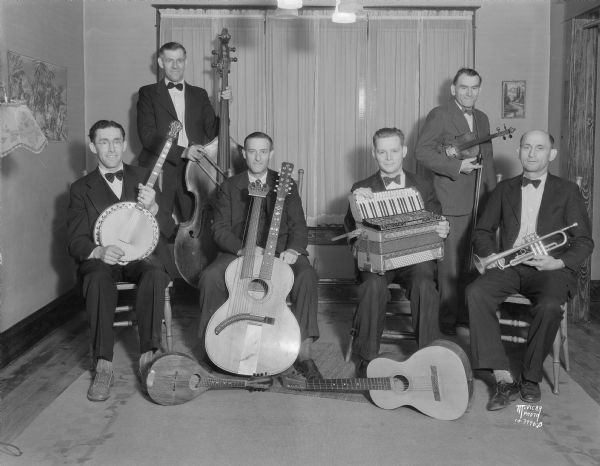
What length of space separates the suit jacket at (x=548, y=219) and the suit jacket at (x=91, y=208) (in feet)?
5.98

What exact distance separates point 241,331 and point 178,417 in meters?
0.54

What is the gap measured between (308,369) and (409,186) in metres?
1.24

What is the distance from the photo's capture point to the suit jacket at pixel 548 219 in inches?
159

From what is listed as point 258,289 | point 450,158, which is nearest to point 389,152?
point 450,158

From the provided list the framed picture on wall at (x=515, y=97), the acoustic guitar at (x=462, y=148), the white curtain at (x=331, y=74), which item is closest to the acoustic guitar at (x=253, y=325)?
the acoustic guitar at (x=462, y=148)

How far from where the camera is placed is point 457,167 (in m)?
4.81

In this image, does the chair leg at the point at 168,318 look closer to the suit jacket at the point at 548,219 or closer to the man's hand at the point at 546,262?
the suit jacket at the point at 548,219

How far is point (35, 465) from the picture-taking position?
300cm

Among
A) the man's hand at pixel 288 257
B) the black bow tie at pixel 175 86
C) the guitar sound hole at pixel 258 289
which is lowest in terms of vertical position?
the guitar sound hole at pixel 258 289

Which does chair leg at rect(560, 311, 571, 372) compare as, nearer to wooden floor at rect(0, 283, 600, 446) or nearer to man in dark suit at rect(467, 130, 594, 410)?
wooden floor at rect(0, 283, 600, 446)

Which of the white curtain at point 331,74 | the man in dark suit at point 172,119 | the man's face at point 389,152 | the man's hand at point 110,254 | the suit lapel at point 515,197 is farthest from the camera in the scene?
the white curtain at point 331,74

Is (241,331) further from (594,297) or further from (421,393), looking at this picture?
(594,297)

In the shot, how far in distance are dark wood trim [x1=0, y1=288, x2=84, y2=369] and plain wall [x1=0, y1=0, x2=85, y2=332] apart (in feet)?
0.16

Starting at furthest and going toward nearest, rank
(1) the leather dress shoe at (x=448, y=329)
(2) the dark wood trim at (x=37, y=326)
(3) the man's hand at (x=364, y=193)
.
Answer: (1) the leather dress shoe at (x=448, y=329), (2) the dark wood trim at (x=37, y=326), (3) the man's hand at (x=364, y=193)
